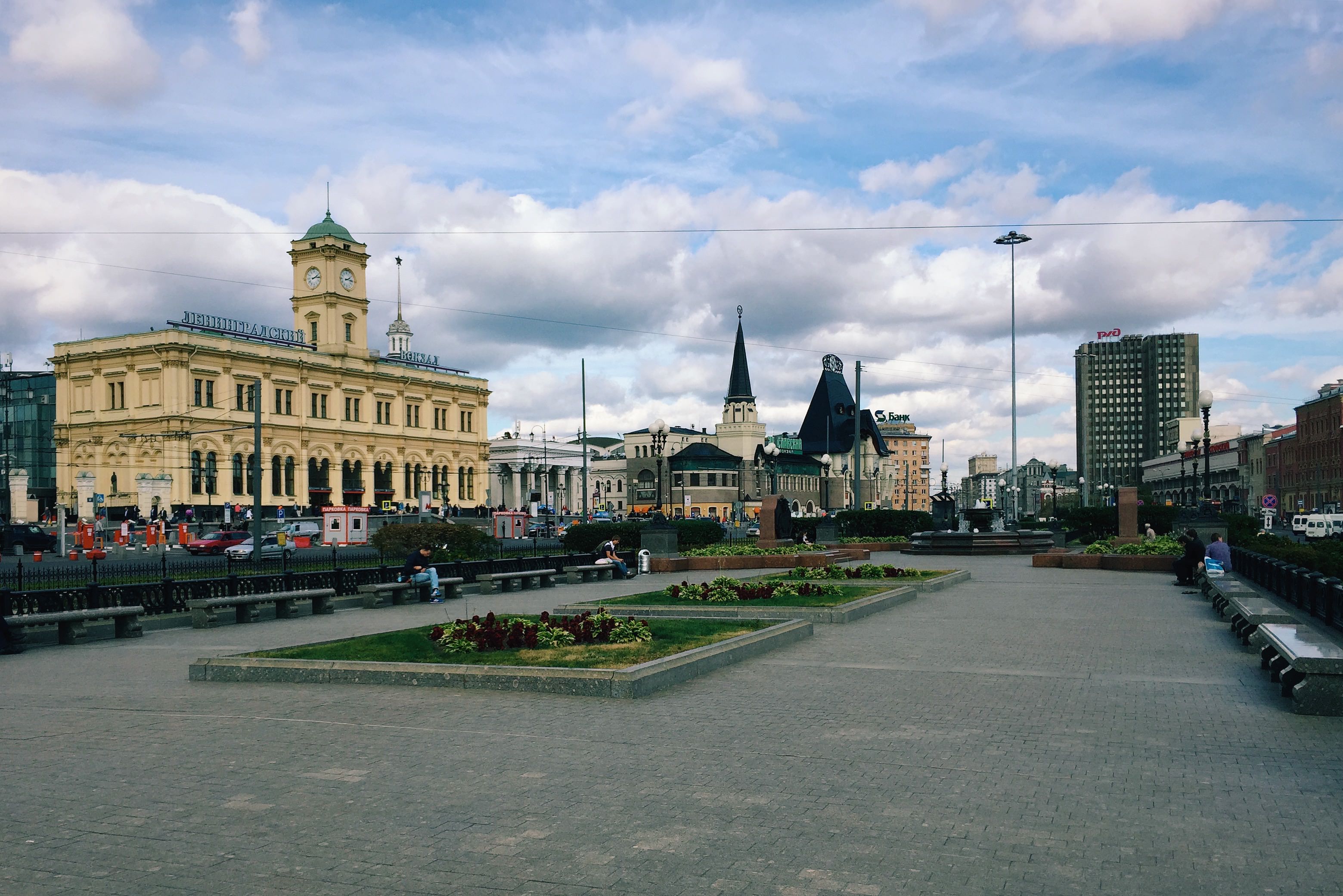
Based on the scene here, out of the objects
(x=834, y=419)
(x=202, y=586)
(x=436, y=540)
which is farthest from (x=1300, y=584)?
(x=834, y=419)

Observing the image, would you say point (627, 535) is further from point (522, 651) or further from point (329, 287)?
point (329, 287)

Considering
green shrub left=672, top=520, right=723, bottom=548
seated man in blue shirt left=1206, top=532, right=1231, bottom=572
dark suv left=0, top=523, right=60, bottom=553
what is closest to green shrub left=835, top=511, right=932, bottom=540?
green shrub left=672, top=520, right=723, bottom=548

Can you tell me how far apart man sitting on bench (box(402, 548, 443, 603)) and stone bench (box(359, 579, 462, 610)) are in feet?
0.28

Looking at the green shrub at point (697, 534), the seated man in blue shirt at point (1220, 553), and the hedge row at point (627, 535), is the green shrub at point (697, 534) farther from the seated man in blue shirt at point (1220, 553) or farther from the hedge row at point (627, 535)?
the seated man in blue shirt at point (1220, 553)

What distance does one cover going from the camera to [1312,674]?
9.50 m

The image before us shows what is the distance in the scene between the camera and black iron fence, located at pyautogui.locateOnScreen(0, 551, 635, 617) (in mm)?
17078

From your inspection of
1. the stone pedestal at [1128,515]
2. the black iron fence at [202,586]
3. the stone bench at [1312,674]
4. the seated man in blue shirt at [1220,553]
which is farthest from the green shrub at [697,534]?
the stone bench at [1312,674]

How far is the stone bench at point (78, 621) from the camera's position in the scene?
584 inches

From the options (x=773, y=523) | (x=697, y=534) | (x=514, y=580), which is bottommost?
(x=514, y=580)

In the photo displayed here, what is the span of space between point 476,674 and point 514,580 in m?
14.9

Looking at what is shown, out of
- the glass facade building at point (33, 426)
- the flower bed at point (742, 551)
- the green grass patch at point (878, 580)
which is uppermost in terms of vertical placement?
the glass facade building at point (33, 426)

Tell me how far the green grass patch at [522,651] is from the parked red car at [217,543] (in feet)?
113

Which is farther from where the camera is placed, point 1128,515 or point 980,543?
point 980,543

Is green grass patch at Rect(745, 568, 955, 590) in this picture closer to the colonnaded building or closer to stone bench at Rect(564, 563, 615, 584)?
stone bench at Rect(564, 563, 615, 584)
